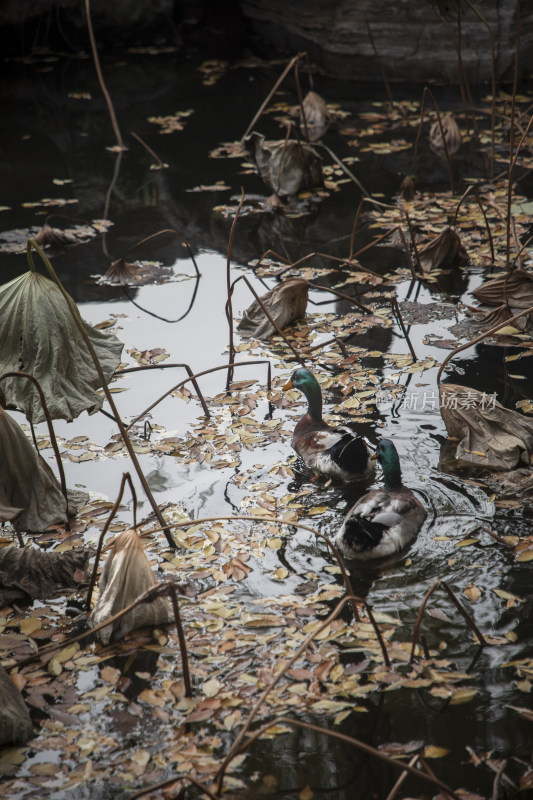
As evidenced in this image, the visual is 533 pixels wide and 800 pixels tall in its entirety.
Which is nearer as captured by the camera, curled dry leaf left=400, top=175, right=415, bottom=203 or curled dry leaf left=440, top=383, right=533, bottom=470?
→ curled dry leaf left=440, top=383, right=533, bottom=470

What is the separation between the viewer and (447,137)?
664cm

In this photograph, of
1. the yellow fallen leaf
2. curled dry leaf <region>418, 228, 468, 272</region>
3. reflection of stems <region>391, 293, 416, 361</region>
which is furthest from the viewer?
curled dry leaf <region>418, 228, 468, 272</region>

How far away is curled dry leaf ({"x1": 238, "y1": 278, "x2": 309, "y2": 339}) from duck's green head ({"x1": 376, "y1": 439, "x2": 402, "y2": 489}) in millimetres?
1571

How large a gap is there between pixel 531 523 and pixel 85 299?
10.9 ft

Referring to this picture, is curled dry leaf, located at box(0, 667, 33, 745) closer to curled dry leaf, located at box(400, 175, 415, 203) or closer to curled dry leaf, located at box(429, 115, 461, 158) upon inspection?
curled dry leaf, located at box(400, 175, 415, 203)

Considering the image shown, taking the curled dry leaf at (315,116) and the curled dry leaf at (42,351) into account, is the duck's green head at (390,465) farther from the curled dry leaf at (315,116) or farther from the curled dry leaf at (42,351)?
the curled dry leaf at (315,116)

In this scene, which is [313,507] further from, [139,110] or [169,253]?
[139,110]

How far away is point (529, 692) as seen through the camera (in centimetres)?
240

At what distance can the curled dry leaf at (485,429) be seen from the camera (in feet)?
11.3

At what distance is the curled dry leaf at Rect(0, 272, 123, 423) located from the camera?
9.08 ft

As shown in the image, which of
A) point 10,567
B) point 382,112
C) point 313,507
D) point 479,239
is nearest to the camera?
point 10,567

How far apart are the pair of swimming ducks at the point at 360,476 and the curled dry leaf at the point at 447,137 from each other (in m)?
3.61

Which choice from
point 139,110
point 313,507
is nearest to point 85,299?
point 313,507

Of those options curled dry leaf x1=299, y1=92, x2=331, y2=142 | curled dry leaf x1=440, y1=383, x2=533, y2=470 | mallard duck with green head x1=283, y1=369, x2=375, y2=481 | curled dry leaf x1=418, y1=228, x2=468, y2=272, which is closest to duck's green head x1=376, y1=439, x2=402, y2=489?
mallard duck with green head x1=283, y1=369, x2=375, y2=481
